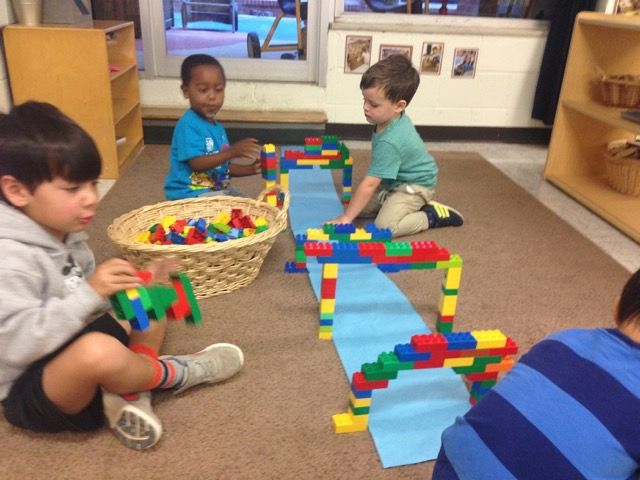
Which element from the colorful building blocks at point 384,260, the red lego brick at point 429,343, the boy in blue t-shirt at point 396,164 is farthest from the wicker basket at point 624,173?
the red lego brick at point 429,343

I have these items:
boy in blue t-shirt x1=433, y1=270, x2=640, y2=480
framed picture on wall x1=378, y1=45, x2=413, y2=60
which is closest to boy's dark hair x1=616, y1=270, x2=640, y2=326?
boy in blue t-shirt x1=433, y1=270, x2=640, y2=480

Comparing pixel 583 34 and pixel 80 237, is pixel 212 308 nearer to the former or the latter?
pixel 80 237

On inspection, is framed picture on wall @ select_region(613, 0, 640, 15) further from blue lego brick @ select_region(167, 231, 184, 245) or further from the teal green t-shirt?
blue lego brick @ select_region(167, 231, 184, 245)

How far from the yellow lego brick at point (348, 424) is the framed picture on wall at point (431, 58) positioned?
8.10ft

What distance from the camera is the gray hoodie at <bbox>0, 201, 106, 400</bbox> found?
34.1 inches

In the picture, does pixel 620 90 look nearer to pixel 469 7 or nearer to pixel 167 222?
pixel 469 7

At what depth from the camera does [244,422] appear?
1122 millimetres

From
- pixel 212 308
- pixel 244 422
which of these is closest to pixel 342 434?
pixel 244 422

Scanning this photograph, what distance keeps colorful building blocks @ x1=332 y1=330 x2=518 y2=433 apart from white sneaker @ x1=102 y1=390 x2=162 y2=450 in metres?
0.35

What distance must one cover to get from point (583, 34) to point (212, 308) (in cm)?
205

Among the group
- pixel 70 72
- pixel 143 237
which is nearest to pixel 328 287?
pixel 143 237

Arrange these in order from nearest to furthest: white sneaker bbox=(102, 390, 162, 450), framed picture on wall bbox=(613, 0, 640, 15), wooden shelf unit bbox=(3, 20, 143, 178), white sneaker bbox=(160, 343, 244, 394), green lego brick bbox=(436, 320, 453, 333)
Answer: white sneaker bbox=(102, 390, 162, 450), white sneaker bbox=(160, 343, 244, 394), green lego brick bbox=(436, 320, 453, 333), wooden shelf unit bbox=(3, 20, 143, 178), framed picture on wall bbox=(613, 0, 640, 15)

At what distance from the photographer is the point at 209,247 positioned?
54.6 inches

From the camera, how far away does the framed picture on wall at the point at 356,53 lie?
3051mm
